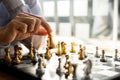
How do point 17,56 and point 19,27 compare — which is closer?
point 19,27

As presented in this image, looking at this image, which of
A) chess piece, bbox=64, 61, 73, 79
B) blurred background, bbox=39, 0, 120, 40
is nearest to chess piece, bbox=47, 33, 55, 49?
chess piece, bbox=64, 61, 73, 79

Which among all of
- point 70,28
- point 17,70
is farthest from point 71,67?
point 70,28

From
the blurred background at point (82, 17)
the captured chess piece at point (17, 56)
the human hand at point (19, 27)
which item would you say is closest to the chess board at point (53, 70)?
the captured chess piece at point (17, 56)

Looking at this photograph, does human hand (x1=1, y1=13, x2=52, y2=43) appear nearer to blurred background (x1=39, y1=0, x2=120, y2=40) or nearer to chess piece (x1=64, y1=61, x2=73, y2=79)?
chess piece (x1=64, y1=61, x2=73, y2=79)

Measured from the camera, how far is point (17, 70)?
908 mm

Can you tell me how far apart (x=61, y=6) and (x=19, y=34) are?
2.02 meters

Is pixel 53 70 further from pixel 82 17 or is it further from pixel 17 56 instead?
pixel 82 17

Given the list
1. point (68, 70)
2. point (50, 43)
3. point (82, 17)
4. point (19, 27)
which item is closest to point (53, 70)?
point (68, 70)

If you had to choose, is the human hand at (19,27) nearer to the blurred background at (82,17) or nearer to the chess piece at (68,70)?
the chess piece at (68,70)

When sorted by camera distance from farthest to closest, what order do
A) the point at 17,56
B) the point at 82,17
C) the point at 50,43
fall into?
the point at 82,17, the point at 50,43, the point at 17,56

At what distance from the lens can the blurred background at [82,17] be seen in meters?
2.53

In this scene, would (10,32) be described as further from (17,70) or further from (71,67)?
(71,67)

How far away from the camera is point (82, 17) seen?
2.78 m

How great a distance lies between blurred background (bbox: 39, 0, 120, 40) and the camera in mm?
2529
